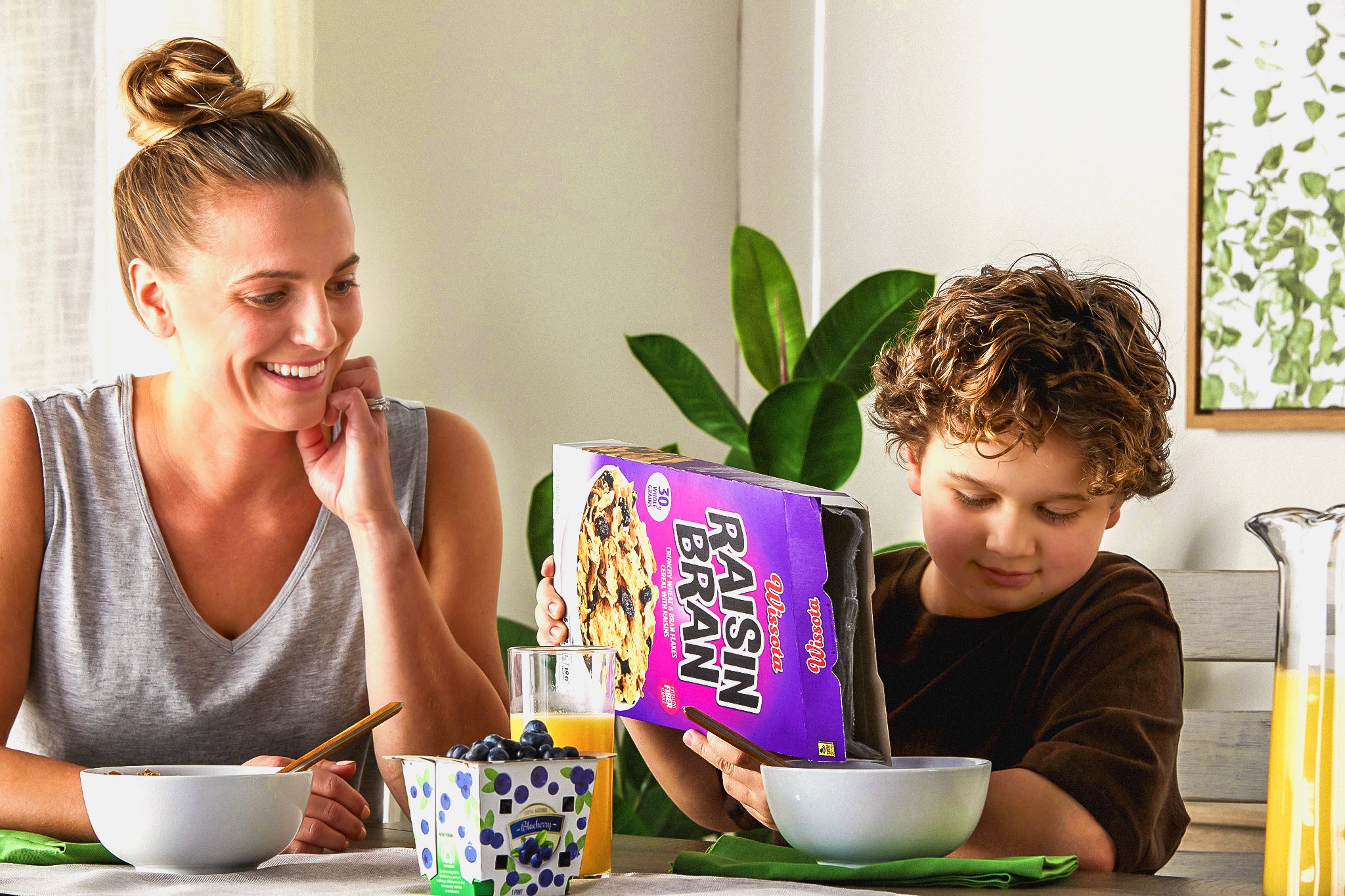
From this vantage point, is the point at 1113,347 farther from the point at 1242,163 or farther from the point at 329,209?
the point at 1242,163

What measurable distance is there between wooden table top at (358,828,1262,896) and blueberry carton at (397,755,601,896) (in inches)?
1.6

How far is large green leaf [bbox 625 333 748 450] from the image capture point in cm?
234

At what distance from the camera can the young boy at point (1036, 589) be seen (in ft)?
3.16

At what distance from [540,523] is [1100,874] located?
144 centimetres

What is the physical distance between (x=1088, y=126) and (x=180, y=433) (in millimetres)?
1691

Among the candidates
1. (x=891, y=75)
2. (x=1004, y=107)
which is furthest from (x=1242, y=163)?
(x=891, y=75)

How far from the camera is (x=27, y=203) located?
167 centimetres

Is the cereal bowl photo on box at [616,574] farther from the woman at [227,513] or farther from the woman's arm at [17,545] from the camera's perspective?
the woman's arm at [17,545]

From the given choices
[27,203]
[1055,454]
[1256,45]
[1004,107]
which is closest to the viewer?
[1055,454]

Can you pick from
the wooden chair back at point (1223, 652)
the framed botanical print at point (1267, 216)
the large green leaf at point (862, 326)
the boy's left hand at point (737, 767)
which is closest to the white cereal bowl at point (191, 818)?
the boy's left hand at point (737, 767)

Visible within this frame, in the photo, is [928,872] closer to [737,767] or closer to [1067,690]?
[737,767]

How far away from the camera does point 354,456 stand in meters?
1.27

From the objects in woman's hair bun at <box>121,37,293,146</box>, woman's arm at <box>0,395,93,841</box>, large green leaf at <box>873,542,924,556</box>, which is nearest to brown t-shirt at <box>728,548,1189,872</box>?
large green leaf at <box>873,542,924,556</box>

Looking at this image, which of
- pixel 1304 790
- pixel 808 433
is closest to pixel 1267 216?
pixel 808 433
